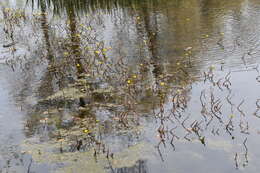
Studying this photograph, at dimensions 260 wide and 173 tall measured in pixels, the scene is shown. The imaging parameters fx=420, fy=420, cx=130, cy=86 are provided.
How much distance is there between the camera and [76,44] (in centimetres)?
869

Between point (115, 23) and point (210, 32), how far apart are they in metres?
2.52

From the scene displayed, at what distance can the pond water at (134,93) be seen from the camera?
4.41 m

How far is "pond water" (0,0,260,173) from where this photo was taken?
4.41 meters

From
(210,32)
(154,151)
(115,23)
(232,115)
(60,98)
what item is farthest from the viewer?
(115,23)

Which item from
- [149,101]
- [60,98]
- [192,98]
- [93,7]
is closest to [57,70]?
[60,98]

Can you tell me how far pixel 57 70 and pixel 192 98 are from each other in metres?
2.69

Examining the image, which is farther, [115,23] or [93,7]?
[93,7]

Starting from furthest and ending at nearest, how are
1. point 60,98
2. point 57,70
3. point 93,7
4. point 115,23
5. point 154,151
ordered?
point 93,7 → point 115,23 → point 57,70 → point 60,98 → point 154,151

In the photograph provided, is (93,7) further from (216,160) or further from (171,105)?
(216,160)

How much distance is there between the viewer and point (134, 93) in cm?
596

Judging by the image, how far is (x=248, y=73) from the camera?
6.30 meters

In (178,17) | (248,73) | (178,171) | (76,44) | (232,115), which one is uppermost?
(178,17)

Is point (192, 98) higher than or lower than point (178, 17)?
lower

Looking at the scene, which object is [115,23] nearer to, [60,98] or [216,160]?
[60,98]
